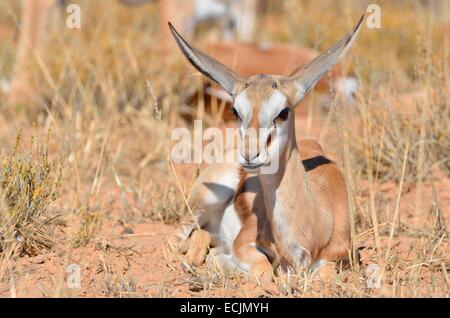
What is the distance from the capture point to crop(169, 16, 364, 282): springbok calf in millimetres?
4789

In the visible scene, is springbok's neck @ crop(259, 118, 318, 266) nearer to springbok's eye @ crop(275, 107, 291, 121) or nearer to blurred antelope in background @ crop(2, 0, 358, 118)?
springbok's eye @ crop(275, 107, 291, 121)

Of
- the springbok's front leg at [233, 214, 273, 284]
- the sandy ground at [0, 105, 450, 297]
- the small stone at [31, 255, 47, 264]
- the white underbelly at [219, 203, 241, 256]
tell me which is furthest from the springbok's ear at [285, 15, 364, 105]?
the small stone at [31, 255, 47, 264]

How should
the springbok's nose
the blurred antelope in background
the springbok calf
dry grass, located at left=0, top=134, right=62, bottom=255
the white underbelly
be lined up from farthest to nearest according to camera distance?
the blurred antelope in background < the white underbelly < dry grass, located at left=0, top=134, right=62, bottom=255 < the springbok calf < the springbok's nose

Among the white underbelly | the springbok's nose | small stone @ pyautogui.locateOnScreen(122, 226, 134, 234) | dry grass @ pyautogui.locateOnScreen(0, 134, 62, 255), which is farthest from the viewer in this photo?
small stone @ pyautogui.locateOnScreen(122, 226, 134, 234)

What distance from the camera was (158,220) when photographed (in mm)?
6551

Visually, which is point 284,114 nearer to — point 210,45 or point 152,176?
point 152,176

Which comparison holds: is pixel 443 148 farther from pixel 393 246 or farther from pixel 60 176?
pixel 60 176

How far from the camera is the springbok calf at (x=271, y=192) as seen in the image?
4.79 m

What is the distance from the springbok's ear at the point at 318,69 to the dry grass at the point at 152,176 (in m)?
0.29

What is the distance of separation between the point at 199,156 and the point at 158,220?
42.7 inches

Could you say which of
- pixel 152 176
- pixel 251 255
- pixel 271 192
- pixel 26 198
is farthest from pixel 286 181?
pixel 152 176

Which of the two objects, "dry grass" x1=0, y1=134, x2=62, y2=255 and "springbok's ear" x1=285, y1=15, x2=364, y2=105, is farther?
"dry grass" x1=0, y1=134, x2=62, y2=255

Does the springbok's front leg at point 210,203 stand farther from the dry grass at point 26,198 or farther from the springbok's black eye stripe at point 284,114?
the springbok's black eye stripe at point 284,114

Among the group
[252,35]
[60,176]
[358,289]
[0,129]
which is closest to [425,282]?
[358,289]
